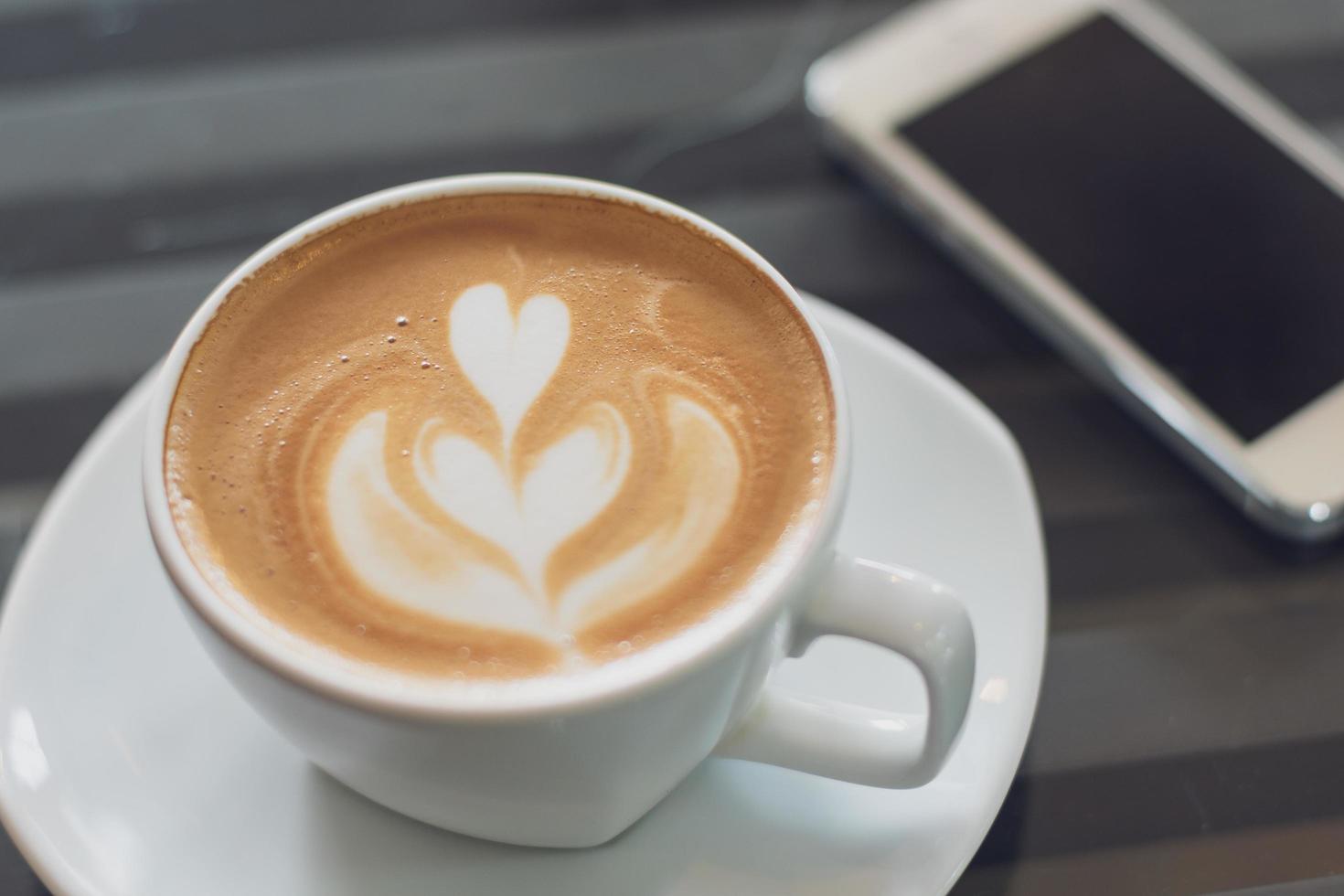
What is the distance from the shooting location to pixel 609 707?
0.52 meters

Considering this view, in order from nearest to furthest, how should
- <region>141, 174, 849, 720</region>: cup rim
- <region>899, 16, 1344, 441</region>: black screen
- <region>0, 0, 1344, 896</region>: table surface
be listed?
<region>141, 174, 849, 720</region>: cup rim, <region>0, 0, 1344, 896</region>: table surface, <region>899, 16, 1344, 441</region>: black screen

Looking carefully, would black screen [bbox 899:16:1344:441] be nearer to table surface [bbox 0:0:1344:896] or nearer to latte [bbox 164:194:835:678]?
table surface [bbox 0:0:1344:896]

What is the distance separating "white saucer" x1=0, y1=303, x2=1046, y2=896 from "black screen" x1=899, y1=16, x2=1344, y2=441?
0.18 metres

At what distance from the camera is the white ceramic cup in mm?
524

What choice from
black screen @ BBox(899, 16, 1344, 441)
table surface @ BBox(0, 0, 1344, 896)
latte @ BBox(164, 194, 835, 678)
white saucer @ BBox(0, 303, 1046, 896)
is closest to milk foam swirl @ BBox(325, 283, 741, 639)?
latte @ BBox(164, 194, 835, 678)

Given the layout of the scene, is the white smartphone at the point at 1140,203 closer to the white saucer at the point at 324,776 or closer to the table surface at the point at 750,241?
the table surface at the point at 750,241

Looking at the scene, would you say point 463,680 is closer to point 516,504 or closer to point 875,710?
point 516,504

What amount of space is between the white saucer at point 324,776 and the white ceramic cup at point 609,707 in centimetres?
2

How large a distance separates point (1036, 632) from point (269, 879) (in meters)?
0.37

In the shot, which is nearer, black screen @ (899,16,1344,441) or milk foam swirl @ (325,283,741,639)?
milk foam swirl @ (325,283,741,639)

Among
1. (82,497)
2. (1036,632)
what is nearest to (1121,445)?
(1036,632)

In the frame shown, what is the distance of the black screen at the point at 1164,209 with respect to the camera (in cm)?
82

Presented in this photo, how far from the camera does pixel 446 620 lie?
0.56m

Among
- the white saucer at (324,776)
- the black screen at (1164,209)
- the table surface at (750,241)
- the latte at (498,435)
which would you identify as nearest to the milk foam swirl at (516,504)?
the latte at (498,435)
